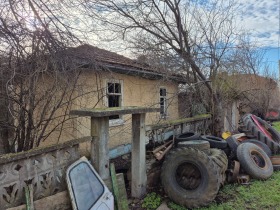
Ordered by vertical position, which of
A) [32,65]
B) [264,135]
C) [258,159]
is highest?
[32,65]

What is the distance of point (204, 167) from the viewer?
193 inches

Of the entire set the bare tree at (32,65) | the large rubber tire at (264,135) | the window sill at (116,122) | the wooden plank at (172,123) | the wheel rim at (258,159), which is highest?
the bare tree at (32,65)

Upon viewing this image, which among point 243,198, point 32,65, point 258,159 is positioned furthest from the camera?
point 258,159

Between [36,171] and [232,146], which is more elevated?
[36,171]

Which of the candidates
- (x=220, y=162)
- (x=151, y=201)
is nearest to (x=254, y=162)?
(x=220, y=162)

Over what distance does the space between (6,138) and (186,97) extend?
7735 mm

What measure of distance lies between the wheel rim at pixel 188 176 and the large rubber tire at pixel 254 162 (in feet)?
5.78

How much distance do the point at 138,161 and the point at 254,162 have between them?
3.25 m

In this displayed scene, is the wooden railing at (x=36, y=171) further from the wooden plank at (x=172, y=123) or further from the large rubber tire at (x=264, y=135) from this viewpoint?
the large rubber tire at (x=264, y=135)

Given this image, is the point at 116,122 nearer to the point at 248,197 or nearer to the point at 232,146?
the point at 232,146

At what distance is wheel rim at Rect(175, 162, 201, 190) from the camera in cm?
500

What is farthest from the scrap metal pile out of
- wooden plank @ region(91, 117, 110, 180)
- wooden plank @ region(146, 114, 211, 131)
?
wooden plank @ region(91, 117, 110, 180)

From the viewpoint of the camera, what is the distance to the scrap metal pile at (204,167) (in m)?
4.74

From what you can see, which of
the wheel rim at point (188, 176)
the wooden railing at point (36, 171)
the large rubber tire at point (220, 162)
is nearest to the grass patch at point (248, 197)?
the large rubber tire at point (220, 162)
